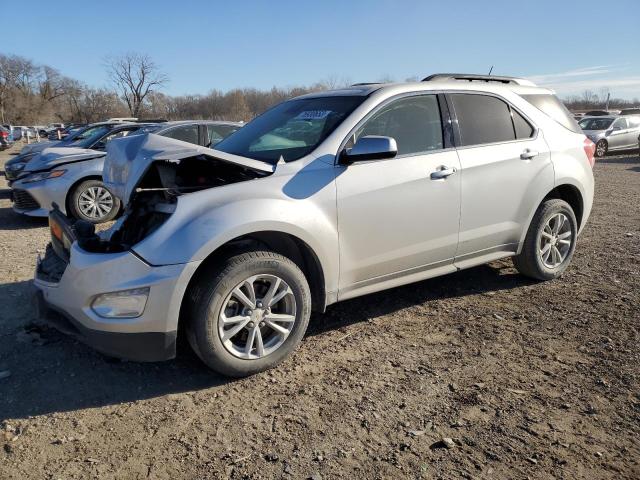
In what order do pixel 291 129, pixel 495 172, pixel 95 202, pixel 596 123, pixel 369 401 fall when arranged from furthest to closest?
pixel 596 123
pixel 95 202
pixel 495 172
pixel 291 129
pixel 369 401

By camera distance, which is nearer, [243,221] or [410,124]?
[243,221]

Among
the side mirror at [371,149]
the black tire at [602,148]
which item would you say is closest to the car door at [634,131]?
the black tire at [602,148]

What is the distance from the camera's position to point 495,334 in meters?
3.75

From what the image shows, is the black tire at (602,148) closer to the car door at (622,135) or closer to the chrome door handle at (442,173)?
the car door at (622,135)

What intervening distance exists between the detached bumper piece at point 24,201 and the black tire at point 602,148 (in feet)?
63.6

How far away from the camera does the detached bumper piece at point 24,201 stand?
742cm

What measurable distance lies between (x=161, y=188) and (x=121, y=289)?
0.75m

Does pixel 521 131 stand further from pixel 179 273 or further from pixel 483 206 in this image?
pixel 179 273

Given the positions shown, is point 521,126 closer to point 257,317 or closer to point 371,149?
point 371,149

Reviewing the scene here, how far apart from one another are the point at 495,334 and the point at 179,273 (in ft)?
7.80

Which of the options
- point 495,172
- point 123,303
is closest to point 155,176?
point 123,303

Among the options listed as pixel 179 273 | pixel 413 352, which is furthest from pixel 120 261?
pixel 413 352

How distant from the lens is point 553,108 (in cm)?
476

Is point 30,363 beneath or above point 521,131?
beneath
